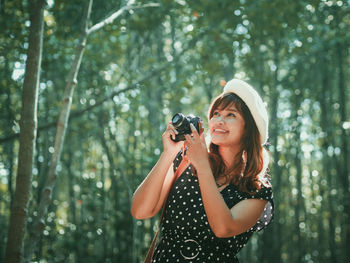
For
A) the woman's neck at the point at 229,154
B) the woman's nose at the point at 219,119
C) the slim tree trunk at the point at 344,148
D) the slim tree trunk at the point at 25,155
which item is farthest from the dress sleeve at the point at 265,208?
the slim tree trunk at the point at 344,148

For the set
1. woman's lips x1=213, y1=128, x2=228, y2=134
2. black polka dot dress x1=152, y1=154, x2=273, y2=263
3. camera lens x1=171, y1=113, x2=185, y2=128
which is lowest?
black polka dot dress x1=152, y1=154, x2=273, y2=263

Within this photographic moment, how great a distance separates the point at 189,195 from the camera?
183 cm

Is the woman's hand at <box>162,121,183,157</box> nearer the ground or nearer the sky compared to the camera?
nearer the ground

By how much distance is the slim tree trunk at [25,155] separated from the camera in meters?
2.24

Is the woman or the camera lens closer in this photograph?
the woman

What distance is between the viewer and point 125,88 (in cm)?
412

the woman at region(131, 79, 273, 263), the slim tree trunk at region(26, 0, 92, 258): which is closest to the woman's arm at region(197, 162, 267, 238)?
the woman at region(131, 79, 273, 263)

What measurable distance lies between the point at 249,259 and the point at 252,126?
5.52m

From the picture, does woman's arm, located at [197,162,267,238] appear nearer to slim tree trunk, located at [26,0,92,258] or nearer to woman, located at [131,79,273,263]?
woman, located at [131,79,273,263]

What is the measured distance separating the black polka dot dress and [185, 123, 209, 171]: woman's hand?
17cm

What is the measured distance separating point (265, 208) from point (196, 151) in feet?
1.45

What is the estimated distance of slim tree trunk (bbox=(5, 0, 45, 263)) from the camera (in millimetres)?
2242

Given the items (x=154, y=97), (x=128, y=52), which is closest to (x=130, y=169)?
(x=154, y=97)

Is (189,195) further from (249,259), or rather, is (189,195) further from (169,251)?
(249,259)
